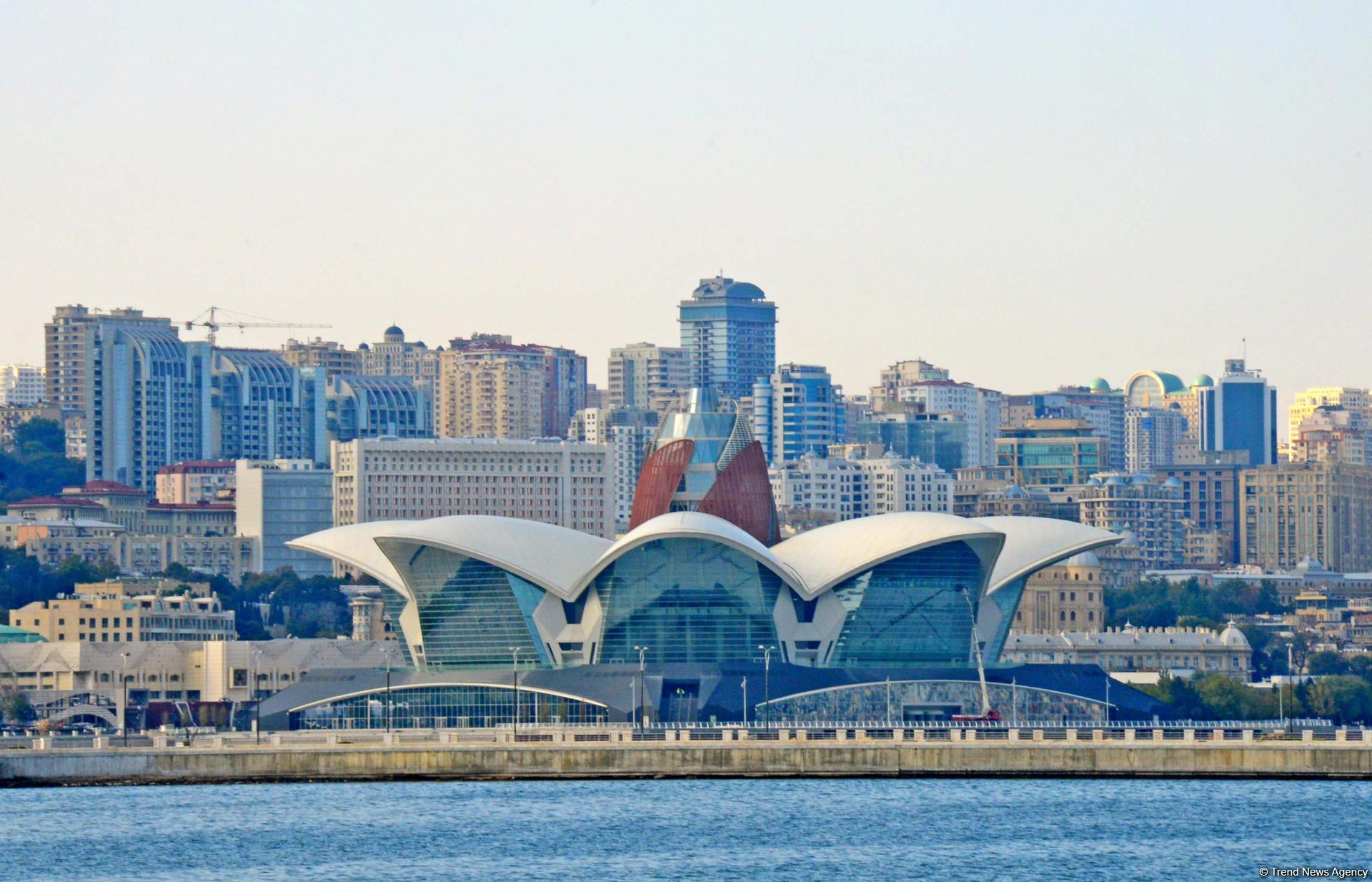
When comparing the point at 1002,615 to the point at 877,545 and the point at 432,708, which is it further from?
the point at 432,708

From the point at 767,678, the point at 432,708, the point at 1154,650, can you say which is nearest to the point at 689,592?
the point at 767,678

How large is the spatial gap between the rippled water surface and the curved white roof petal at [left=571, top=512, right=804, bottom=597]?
39.8m

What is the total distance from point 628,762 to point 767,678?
34602mm

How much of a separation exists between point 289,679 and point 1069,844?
8408 centimetres

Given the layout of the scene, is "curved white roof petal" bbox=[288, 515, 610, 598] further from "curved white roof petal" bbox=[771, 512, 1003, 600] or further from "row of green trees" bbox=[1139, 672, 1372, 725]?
"row of green trees" bbox=[1139, 672, 1372, 725]

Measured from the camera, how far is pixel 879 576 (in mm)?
145750

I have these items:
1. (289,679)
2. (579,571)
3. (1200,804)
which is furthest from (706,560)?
(1200,804)

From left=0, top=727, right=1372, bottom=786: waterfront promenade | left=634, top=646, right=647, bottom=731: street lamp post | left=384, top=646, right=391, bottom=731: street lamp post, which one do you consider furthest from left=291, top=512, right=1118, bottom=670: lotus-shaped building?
left=0, top=727, right=1372, bottom=786: waterfront promenade

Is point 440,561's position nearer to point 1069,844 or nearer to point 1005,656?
point 1005,656

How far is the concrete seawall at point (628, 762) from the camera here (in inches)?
3976

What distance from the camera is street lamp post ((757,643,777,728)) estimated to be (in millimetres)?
135750

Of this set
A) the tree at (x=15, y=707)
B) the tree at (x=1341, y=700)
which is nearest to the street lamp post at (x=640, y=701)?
the tree at (x=15, y=707)

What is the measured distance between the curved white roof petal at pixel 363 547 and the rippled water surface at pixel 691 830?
1780 inches

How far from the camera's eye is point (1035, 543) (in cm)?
15012
